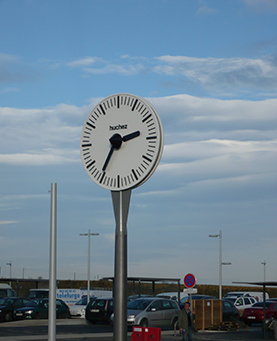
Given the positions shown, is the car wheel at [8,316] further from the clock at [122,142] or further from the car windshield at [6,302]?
the clock at [122,142]

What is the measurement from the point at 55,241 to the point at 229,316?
28.7 metres

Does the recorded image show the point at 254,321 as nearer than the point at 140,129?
No

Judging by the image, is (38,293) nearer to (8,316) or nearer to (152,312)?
(8,316)

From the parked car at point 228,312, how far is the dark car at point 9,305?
12360mm

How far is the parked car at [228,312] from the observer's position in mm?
32781

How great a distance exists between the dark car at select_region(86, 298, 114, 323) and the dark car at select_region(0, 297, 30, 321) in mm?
5174

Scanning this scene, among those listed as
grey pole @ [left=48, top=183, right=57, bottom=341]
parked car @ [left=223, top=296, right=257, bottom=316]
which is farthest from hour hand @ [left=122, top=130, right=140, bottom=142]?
parked car @ [left=223, top=296, right=257, bottom=316]

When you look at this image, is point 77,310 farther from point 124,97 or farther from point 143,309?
point 124,97

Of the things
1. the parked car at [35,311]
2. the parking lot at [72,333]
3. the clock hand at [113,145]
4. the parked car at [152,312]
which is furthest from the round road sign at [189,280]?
the clock hand at [113,145]

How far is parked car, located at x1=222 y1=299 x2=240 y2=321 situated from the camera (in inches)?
1291

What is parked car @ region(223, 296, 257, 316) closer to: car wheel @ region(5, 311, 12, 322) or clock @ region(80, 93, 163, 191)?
car wheel @ region(5, 311, 12, 322)

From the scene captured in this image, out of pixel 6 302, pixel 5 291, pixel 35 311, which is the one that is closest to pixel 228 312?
pixel 35 311

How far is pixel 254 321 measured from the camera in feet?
109

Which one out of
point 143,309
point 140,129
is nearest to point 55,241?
point 140,129
